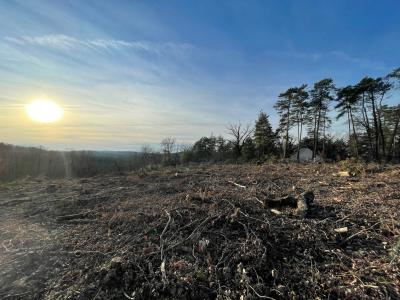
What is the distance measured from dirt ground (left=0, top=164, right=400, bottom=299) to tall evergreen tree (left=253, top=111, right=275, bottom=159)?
25846mm

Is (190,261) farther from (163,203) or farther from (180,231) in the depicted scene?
(163,203)

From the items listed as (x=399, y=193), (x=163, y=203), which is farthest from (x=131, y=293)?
(x=399, y=193)

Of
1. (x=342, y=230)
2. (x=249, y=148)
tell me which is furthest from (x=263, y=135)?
(x=342, y=230)

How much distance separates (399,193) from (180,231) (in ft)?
12.3

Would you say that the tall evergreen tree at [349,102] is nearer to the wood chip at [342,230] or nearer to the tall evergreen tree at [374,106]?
the tall evergreen tree at [374,106]

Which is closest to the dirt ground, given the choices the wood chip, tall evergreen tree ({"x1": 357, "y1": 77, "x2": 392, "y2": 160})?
the wood chip

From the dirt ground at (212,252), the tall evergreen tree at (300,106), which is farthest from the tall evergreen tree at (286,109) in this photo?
the dirt ground at (212,252)

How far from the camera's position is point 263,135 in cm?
2945

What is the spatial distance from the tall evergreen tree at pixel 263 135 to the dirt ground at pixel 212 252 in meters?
25.8

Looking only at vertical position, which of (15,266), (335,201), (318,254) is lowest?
(15,266)

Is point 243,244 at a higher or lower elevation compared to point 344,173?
lower

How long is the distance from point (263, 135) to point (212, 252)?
92.5ft

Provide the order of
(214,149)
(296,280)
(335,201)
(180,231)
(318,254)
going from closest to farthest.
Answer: (296,280) < (318,254) < (180,231) < (335,201) < (214,149)

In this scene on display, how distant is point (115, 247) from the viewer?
2754 mm
